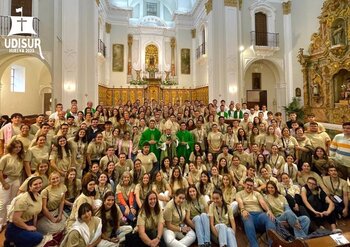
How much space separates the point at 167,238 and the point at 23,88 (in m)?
17.3

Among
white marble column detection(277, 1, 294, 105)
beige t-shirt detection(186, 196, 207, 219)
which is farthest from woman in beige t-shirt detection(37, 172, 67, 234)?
white marble column detection(277, 1, 294, 105)

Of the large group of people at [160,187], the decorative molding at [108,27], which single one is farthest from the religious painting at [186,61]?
the large group of people at [160,187]

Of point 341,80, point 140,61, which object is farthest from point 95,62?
point 341,80

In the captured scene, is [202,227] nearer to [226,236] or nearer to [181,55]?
[226,236]

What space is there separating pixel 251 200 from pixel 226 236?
40.3 inches

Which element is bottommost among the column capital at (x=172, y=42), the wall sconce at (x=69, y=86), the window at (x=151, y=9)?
the wall sconce at (x=69, y=86)

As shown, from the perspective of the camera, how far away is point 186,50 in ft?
70.3

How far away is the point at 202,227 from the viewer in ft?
13.4

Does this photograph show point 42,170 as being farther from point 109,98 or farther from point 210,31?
point 109,98

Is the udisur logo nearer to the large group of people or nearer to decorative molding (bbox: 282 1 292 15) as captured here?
the large group of people

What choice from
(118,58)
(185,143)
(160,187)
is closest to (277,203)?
(160,187)

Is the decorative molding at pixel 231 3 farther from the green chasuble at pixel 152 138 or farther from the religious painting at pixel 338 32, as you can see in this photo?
the green chasuble at pixel 152 138

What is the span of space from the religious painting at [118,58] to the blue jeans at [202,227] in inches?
723

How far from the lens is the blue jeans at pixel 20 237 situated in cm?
356
